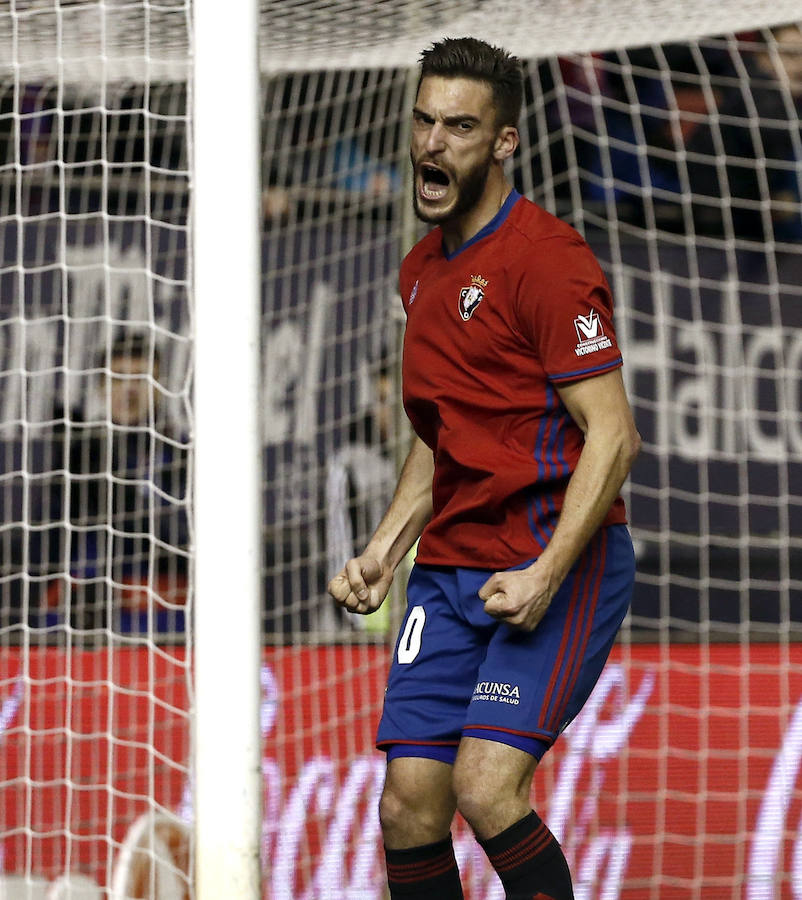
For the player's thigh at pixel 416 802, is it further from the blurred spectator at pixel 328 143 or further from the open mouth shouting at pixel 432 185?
the blurred spectator at pixel 328 143

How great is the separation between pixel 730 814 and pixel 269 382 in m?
2.17

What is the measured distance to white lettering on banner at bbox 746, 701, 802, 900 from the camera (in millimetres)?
4336

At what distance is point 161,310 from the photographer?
18.0 feet

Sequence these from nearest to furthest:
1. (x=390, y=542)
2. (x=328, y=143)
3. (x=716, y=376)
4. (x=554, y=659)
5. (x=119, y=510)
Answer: (x=554, y=659) < (x=390, y=542) < (x=119, y=510) < (x=716, y=376) < (x=328, y=143)

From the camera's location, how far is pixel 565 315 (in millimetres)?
2455

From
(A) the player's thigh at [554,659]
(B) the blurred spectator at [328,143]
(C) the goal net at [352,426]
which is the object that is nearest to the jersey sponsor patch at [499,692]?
(A) the player's thigh at [554,659]

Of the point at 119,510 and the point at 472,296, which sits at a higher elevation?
the point at 472,296

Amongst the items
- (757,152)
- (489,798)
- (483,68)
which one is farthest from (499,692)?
(757,152)

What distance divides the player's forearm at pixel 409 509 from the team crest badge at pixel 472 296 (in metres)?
0.39

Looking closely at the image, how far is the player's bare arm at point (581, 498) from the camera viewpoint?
2.39m

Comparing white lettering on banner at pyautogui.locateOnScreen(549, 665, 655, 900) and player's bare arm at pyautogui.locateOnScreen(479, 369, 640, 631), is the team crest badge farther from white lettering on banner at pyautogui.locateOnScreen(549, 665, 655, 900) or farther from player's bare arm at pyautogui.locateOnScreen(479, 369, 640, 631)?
white lettering on banner at pyautogui.locateOnScreen(549, 665, 655, 900)

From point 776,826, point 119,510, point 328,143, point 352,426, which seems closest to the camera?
point 776,826

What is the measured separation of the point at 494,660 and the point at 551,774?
2.02 meters

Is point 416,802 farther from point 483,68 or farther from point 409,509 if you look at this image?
point 483,68
